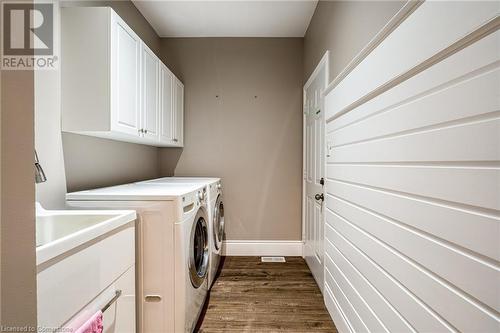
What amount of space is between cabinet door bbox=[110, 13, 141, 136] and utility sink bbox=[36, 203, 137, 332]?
0.67 meters

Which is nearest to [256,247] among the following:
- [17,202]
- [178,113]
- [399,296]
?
[178,113]

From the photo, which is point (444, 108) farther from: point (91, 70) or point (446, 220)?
point (91, 70)

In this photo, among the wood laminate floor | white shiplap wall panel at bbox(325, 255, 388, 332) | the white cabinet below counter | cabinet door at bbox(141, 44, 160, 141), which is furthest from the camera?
cabinet door at bbox(141, 44, 160, 141)

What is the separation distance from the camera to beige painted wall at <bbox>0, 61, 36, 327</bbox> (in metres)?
0.50

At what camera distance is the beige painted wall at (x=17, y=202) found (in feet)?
1.64

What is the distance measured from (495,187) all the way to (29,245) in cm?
101

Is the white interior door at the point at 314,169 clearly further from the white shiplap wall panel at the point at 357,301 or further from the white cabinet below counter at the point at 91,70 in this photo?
the white cabinet below counter at the point at 91,70

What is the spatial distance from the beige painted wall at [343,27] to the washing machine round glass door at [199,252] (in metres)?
1.49

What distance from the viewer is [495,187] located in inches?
25.5

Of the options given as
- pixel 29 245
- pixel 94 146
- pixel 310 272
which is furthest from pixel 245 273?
pixel 29 245

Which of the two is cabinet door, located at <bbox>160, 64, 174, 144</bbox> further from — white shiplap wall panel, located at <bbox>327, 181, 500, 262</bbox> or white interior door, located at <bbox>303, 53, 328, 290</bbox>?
white shiplap wall panel, located at <bbox>327, 181, 500, 262</bbox>

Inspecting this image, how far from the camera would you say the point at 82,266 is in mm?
1017

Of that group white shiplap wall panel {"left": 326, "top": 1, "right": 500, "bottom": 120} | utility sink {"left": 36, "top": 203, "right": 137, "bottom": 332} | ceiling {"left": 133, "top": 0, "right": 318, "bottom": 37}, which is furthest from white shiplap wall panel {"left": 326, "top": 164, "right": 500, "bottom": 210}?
ceiling {"left": 133, "top": 0, "right": 318, "bottom": 37}
